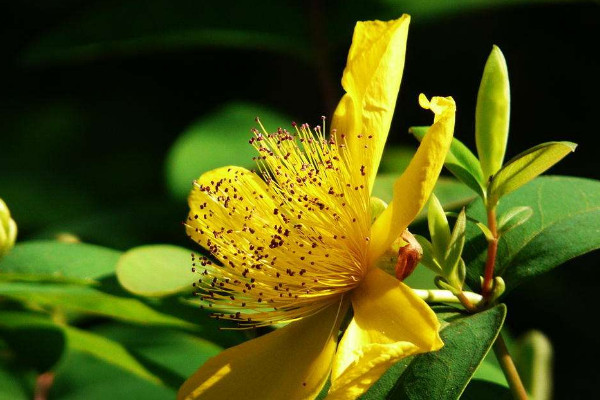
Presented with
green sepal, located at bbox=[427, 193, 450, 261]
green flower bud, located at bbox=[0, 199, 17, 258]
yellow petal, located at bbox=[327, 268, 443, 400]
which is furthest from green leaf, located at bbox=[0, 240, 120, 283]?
green sepal, located at bbox=[427, 193, 450, 261]

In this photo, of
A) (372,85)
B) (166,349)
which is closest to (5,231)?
(166,349)

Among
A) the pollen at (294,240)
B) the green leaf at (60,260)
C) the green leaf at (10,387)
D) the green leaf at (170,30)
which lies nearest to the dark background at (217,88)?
the green leaf at (170,30)

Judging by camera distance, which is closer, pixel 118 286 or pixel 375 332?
pixel 375 332

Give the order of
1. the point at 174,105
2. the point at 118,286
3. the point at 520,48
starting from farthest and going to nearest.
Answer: the point at 174,105 → the point at 520,48 → the point at 118,286

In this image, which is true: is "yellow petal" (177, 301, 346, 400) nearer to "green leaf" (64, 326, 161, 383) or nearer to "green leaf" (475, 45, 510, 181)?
"green leaf" (475, 45, 510, 181)

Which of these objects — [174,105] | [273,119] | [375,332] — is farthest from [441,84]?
[375,332]

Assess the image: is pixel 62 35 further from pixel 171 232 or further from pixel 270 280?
pixel 270 280

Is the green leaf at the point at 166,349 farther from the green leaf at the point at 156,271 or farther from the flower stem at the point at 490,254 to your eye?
the flower stem at the point at 490,254
